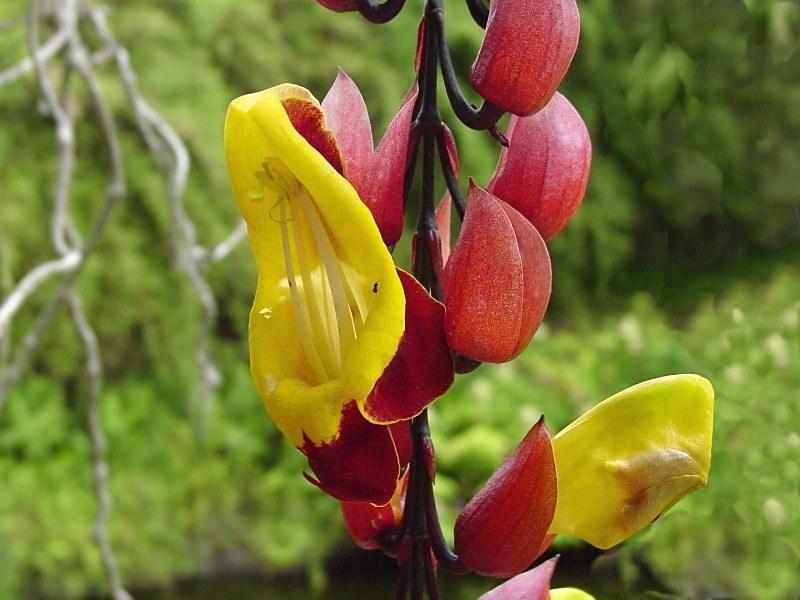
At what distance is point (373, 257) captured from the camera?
0.78 ft

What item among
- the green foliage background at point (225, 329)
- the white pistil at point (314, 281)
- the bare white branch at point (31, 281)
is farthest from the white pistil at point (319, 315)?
the green foliage background at point (225, 329)

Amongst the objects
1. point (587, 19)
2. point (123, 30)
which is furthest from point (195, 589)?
point (587, 19)

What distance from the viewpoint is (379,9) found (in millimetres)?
274

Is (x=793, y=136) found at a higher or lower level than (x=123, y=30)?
lower

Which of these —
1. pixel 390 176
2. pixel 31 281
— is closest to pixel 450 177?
pixel 390 176

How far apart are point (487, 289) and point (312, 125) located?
6cm

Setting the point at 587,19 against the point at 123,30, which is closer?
the point at 123,30

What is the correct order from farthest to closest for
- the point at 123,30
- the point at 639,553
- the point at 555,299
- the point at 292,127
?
the point at 555,299, the point at 123,30, the point at 639,553, the point at 292,127

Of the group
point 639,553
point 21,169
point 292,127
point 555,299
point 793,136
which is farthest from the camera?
point 555,299

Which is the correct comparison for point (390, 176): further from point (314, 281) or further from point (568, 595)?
point (568, 595)

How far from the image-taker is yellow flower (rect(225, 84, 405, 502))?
0.23 meters

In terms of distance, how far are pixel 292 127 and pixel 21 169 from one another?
2.16 metres

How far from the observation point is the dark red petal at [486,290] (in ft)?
0.80

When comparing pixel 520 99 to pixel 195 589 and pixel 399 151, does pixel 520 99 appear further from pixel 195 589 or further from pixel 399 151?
pixel 195 589
